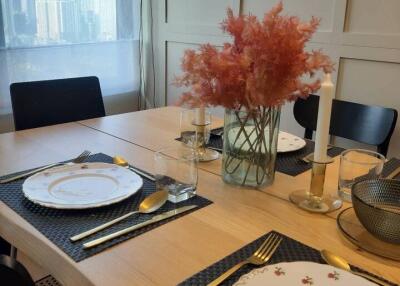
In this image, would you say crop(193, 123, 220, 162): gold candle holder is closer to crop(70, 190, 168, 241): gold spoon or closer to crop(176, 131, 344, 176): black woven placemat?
crop(176, 131, 344, 176): black woven placemat

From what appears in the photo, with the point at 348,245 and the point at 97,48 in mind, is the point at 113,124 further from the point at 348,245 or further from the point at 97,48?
the point at 97,48

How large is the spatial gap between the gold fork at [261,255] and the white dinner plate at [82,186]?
0.35 metres

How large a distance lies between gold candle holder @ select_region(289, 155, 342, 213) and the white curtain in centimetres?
203

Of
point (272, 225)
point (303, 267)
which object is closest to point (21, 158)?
point (272, 225)

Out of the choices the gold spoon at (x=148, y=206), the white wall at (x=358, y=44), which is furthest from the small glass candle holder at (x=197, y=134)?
the white wall at (x=358, y=44)

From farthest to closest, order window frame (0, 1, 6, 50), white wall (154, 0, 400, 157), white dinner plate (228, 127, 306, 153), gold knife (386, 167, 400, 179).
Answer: window frame (0, 1, 6, 50), white wall (154, 0, 400, 157), gold knife (386, 167, 400, 179), white dinner plate (228, 127, 306, 153)

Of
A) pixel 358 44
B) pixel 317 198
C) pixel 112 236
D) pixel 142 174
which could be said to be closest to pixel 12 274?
pixel 112 236

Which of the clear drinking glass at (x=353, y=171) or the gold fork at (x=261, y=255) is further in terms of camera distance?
the clear drinking glass at (x=353, y=171)

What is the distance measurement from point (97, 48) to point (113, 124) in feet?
4.53

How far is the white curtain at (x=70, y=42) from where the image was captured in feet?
8.18

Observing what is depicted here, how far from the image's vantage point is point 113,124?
1721 mm

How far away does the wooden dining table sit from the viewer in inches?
31.1

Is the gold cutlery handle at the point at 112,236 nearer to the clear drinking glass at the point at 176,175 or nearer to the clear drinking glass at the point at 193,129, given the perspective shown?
the clear drinking glass at the point at 176,175

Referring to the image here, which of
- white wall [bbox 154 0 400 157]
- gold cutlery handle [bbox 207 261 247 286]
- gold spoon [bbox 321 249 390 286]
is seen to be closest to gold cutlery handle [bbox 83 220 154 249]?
gold cutlery handle [bbox 207 261 247 286]
